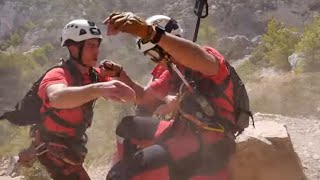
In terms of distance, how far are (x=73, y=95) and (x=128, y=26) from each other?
0.71 meters

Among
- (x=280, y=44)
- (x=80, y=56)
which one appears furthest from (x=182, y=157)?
(x=280, y=44)

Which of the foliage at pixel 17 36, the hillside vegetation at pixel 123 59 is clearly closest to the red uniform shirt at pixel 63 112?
the hillside vegetation at pixel 123 59

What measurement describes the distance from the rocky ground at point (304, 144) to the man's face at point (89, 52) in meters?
3.27

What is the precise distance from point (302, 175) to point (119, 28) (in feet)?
10.6

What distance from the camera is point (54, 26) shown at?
38.1m

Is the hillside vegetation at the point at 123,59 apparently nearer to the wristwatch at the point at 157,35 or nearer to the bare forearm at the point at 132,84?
the bare forearm at the point at 132,84

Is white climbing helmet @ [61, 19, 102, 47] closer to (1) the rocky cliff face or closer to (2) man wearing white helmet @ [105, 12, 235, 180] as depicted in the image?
(2) man wearing white helmet @ [105, 12, 235, 180]

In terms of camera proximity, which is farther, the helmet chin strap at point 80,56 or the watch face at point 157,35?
the helmet chin strap at point 80,56

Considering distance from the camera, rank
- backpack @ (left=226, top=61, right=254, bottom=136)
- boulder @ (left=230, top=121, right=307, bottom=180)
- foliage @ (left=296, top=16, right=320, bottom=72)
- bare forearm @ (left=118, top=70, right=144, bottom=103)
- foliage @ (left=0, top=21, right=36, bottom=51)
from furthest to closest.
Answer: foliage @ (left=0, top=21, right=36, bottom=51)
foliage @ (left=296, top=16, right=320, bottom=72)
boulder @ (left=230, top=121, right=307, bottom=180)
bare forearm @ (left=118, top=70, right=144, bottom=103)
backpack @ (left=226, top=61, right=254, bottom=136)

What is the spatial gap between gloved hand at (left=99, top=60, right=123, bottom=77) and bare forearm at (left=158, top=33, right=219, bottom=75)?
1028 millimetres

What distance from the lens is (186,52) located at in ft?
7.97

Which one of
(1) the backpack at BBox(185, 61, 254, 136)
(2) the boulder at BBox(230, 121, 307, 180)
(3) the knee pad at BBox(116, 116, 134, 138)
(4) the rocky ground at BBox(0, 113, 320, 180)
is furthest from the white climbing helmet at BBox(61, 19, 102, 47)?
(4) the rocky ground at BBox(0, 113, 320, 180)

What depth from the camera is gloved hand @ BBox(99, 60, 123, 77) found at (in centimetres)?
339

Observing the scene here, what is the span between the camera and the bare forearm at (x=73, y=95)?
2.74m
